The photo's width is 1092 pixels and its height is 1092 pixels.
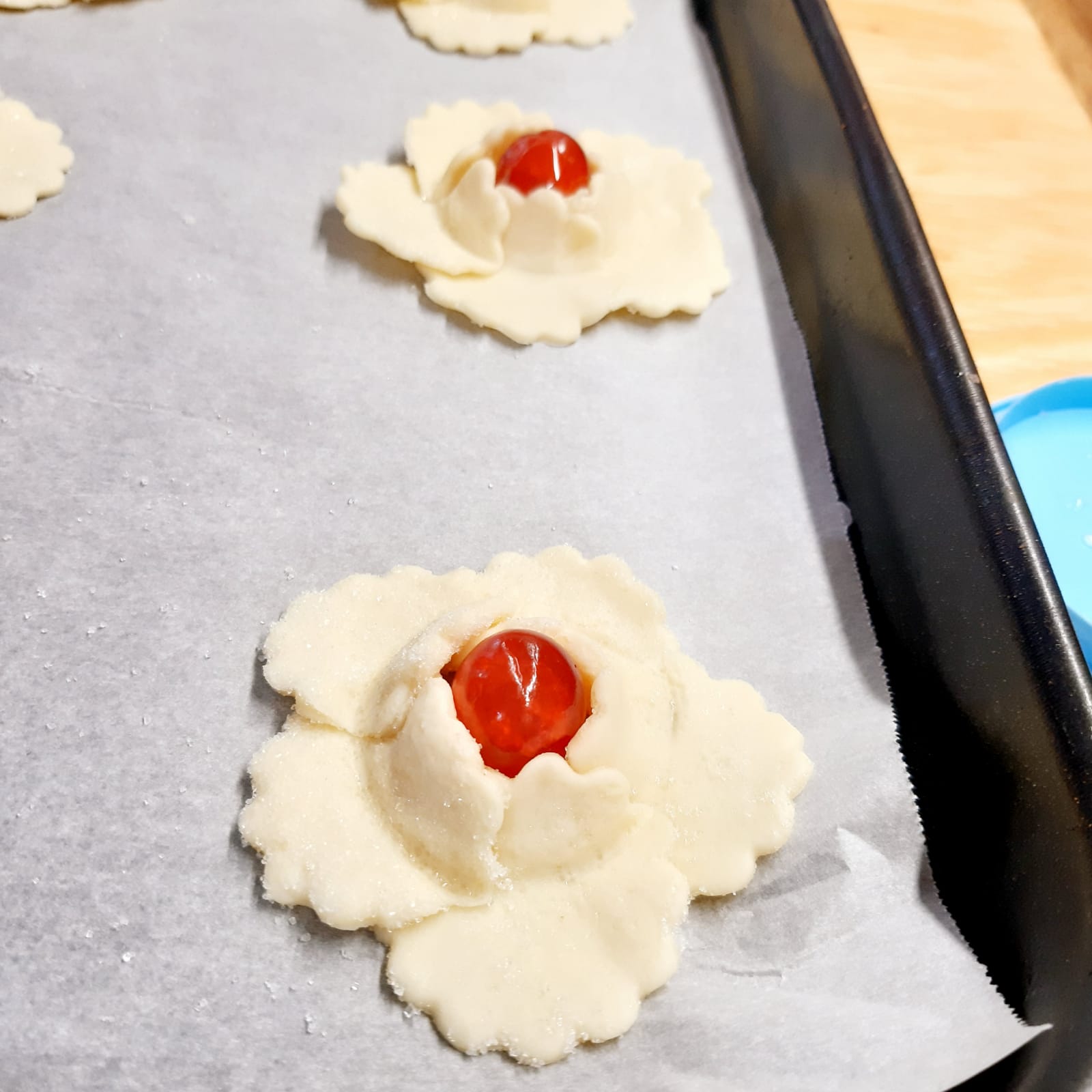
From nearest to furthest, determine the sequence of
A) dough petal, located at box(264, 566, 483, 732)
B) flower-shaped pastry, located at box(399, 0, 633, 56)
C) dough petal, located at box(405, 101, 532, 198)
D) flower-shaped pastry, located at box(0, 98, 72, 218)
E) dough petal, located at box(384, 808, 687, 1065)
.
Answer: dough petal, located at box(384, 808, 687, 1065) → dough petal, located at box(264, 566, 483, 732) → flower-shaped pastry, located at box(0, 98, 72, 218) → dough petal, located at box(405, 101, 532, 198) → flower-shaped pastry, located at box(399, 0, 633, 56)

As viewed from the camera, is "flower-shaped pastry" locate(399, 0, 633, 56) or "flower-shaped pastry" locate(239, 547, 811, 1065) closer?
"flower-shaped pastry" locate(239, 547, 811, 1065)

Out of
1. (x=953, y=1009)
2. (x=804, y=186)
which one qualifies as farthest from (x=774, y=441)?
(x=953, y=1009)

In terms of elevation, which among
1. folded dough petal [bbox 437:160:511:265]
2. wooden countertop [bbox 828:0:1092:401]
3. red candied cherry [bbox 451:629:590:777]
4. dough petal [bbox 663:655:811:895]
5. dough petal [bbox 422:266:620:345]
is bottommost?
dough petal [bbox 663:655:811:895]

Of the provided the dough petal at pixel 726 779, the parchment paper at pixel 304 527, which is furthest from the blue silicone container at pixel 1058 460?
the dough petal at pixel 726 779

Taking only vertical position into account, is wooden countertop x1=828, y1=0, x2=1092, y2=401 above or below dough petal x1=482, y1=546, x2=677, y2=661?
above

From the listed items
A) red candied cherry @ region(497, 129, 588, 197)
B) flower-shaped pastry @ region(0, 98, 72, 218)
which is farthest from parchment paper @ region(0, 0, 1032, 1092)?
red candied cherry @ region(497, 129, 588, 197)

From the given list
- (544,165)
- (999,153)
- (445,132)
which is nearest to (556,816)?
(544,165)

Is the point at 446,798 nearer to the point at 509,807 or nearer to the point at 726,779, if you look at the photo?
the point at 509,807

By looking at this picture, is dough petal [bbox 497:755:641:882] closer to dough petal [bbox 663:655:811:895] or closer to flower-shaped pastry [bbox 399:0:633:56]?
dough petal [bbox 663:655:811:895]
